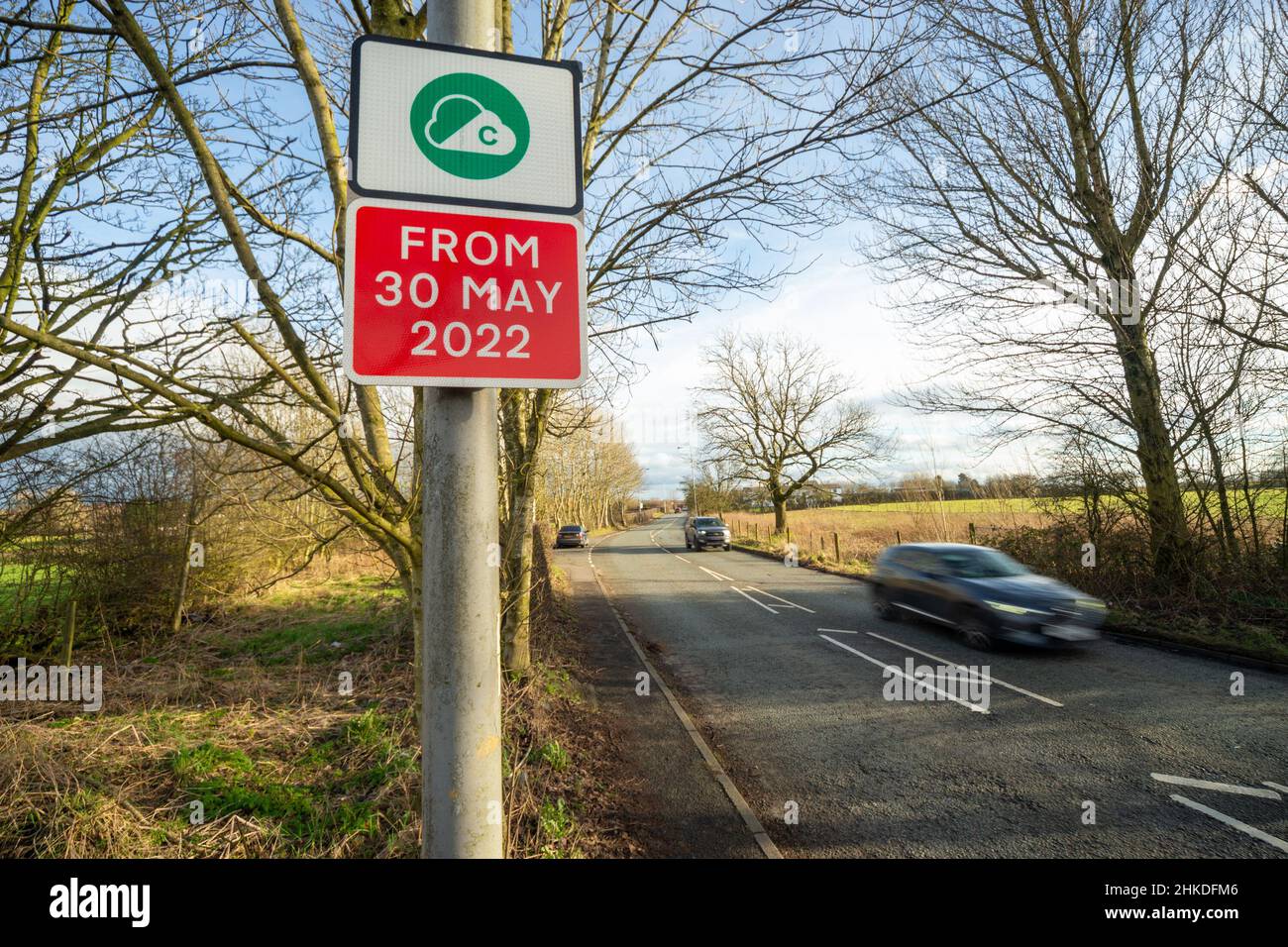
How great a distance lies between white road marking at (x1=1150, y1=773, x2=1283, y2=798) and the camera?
14.8 ft

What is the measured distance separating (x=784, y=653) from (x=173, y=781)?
737 cm

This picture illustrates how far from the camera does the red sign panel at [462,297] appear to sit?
133cm

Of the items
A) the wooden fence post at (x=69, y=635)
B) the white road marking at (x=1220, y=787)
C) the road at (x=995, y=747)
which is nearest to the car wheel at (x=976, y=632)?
the road at (x=995, y=747)

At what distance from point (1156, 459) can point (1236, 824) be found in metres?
8.93

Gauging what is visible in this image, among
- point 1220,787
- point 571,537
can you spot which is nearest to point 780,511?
point 571,537

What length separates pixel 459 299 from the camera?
4.57 ft

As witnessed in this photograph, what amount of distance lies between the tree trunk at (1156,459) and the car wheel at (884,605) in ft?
15.6

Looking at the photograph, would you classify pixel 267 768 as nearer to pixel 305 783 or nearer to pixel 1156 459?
pixel 305 783

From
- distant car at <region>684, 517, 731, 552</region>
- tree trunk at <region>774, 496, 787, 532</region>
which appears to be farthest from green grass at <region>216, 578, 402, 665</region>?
tree trunk at <region>774, 496, 787, 532</region>

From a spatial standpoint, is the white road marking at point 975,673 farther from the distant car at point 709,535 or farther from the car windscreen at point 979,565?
the distant car at point 709,535

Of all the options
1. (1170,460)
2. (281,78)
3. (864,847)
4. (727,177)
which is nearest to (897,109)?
(727,177)

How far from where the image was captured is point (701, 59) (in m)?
4.63

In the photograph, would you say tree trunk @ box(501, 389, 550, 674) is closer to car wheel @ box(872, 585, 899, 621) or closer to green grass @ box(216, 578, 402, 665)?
green grass @ box(216, 578, 402, 665)

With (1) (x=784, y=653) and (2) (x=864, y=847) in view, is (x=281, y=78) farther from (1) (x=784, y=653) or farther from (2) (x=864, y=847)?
(1) (x=784, y=653)
